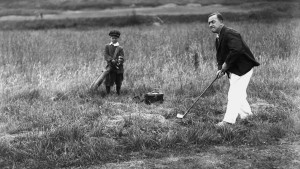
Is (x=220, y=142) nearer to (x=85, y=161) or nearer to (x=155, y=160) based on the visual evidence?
(x=155, y=160)

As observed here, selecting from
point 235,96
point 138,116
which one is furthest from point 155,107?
point 235,96

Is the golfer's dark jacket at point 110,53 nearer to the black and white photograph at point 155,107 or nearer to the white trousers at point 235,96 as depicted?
the black and white photograph at point 155,107

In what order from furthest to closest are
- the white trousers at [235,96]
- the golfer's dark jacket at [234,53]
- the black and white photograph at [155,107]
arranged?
the white trousers at [235,96]
the golfer's dark jacket at [234,53]
the black and white photograph at [155,107]

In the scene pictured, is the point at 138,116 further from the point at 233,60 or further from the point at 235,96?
the point at 233,60

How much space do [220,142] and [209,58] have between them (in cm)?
564

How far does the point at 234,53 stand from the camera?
4965 mm

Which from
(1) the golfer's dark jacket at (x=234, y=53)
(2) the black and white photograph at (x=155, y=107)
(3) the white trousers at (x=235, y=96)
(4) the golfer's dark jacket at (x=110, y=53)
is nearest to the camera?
(2) the black and white photograph at (x=155, y=107)

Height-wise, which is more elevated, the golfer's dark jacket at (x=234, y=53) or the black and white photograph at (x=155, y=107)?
the golfer's dark jacket at (x=234, y=53)

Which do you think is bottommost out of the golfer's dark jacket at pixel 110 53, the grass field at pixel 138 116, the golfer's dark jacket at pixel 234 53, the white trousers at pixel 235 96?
the grass field at pixel 138 116

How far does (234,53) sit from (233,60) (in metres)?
0.11

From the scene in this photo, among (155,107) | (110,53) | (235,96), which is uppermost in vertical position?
(110,53)

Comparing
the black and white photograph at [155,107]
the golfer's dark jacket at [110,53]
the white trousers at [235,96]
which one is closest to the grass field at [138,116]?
the black and white photograph at [155,107]

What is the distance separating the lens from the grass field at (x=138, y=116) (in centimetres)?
430

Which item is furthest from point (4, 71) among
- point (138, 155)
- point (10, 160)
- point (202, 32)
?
point (202, 32)
